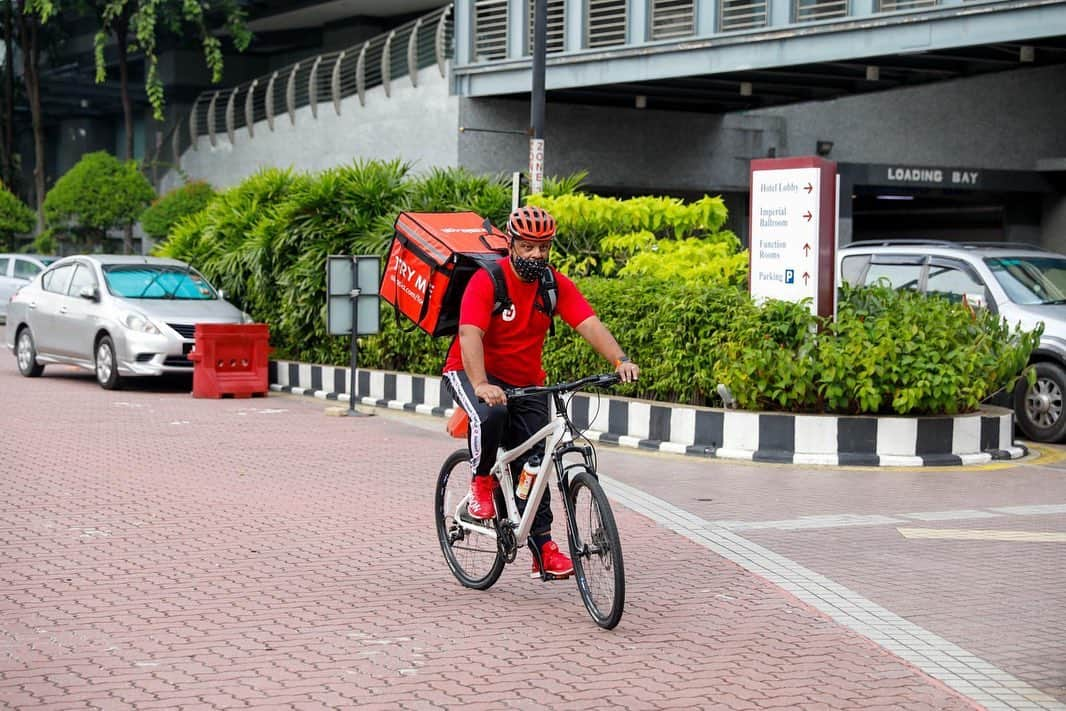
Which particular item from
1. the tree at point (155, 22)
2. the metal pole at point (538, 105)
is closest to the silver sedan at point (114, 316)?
the metal pole at point (538, 105)

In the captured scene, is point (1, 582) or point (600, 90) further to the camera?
point (600, 90)

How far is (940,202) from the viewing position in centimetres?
3416

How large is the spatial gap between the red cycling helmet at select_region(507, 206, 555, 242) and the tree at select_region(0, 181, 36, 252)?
34.7 metres

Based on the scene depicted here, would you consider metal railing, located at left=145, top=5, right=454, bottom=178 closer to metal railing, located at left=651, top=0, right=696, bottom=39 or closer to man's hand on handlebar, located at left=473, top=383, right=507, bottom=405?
metal railing, located at left=651, top=0, right=696, bottom=39

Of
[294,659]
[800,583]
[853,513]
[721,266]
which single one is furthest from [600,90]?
[294,659]

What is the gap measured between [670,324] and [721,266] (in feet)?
7.43

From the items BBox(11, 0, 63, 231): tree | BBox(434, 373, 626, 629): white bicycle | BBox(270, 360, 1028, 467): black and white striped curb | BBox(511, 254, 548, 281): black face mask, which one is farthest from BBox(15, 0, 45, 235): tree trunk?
BBox(511, 254, 548, 281): black face mask

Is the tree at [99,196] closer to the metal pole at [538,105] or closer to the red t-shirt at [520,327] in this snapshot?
the metal pole at [538,105]

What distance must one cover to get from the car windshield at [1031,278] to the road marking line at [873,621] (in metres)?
6.12

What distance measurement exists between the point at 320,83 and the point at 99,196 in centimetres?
724

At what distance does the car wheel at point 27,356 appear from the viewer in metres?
19.9

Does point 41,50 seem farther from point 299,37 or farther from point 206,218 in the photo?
point 206,218

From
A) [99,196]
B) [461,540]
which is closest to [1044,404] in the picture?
[461,540]

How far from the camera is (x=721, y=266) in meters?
15.5
